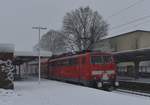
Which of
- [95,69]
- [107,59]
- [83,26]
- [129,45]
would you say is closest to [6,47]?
[95,69]

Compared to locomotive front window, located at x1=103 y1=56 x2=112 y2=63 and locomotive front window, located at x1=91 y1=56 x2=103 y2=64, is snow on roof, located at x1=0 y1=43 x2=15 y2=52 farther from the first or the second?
locomotive front window, located at x1=103 y1=56 x2=112 y2=63

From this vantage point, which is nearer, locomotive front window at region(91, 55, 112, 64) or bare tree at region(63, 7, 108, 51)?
locomotive front window at region(91, 55, 112, 64)

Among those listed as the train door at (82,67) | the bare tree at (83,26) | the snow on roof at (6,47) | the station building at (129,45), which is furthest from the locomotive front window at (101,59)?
the bare tree at (83,26)

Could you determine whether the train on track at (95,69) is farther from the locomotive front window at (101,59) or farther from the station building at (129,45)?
the station building at (129,45)

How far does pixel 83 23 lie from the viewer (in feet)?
208

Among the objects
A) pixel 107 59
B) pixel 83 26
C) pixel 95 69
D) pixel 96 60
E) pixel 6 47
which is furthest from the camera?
pixel 83 26

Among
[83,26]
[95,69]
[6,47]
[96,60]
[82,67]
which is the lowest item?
[95,69]

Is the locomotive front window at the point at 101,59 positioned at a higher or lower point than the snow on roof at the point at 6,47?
lower

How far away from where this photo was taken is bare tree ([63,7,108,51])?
63.0 meters

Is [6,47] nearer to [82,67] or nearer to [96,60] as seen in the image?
[82,67]

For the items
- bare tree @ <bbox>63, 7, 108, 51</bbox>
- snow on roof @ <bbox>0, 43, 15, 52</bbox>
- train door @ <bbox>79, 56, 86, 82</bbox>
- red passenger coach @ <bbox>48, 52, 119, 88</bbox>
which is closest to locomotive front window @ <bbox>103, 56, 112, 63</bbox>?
red passenger coach @ <bbox>48, 52, 119, 88</bbox>

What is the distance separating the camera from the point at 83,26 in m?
63.3

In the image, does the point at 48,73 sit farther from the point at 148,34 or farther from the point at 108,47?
the point at 108,47

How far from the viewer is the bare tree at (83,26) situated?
207 feet
